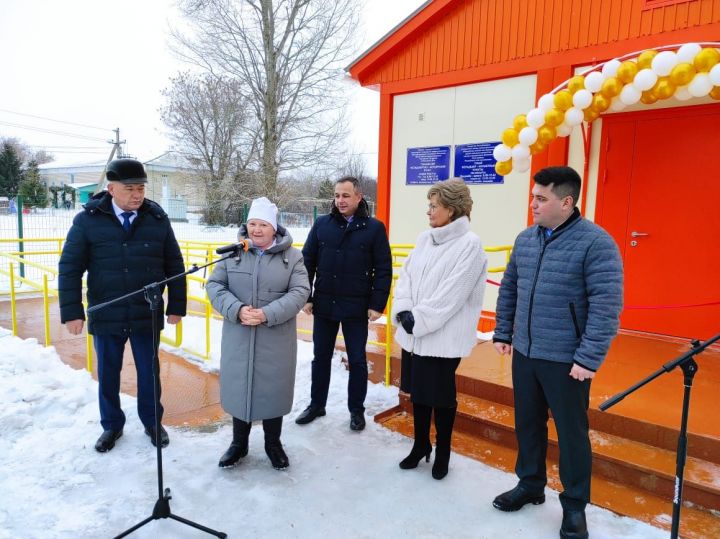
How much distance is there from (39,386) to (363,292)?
2.54 meters

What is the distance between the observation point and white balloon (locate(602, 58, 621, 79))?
4.27m

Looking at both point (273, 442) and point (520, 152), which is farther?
point (520, 152)

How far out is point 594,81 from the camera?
4.38 meters

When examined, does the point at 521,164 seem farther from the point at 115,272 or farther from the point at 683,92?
the point at 115,272

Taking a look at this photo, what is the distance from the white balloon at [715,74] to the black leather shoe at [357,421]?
3548mm

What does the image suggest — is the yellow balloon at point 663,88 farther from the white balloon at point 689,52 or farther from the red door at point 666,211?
the red door at point 666,211

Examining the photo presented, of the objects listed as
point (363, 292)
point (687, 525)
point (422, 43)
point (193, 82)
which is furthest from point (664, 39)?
point (193, 82)

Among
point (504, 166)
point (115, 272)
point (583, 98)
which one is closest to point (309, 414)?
point (115, 272)

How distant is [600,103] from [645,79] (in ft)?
1.38

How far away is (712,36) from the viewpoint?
4594 millimetres

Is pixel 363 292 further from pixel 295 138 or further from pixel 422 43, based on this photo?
pixel 295 138

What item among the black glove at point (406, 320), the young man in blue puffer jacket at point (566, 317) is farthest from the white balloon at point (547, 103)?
the black glove at point (406, 320)

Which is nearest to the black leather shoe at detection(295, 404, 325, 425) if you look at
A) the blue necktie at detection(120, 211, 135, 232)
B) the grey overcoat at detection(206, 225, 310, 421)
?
the grey overcoat at detection(206, 225, 310, 421)

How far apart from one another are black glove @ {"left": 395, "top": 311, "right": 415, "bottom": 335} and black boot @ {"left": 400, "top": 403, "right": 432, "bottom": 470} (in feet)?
1.63
